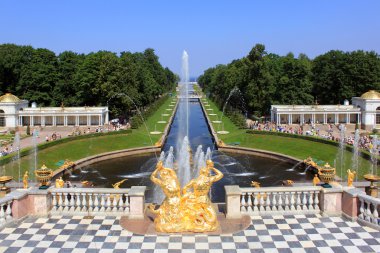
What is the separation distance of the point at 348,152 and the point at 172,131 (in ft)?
117

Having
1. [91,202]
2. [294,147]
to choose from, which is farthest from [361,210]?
[294,147]

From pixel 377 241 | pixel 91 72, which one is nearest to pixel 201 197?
pixel 377 241

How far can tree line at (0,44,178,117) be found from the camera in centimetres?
7562

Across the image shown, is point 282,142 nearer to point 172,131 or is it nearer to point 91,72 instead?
point 172,131

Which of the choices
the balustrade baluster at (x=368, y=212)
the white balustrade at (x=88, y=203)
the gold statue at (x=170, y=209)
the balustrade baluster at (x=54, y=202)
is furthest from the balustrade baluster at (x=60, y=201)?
the balustrade baluster at (x=368, y=212)

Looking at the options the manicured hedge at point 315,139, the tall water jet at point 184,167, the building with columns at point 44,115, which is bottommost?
the tall water jet at point 184,167

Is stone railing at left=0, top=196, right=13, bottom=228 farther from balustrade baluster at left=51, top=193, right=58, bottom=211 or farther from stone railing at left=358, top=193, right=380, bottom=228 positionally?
stone railing at left=358, top=193, right=380, bottom=228

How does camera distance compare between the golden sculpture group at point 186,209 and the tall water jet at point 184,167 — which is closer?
the golden sculpture group at point 186,209

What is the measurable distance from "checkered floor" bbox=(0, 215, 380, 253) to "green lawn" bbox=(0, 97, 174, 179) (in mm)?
25159

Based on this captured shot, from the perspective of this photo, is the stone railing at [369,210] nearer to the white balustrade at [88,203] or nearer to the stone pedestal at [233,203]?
the stone pedestal at [233,203]

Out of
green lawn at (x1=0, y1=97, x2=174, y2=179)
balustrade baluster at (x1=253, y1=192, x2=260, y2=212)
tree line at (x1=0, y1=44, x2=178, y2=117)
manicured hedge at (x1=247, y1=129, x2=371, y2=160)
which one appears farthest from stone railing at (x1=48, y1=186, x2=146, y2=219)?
tree line at (x1=0, y1=44, x2=178, y2=117)

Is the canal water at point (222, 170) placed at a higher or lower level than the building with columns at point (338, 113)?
lower

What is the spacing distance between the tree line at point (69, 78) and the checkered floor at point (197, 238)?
60317 mm

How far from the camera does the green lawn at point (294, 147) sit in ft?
135
